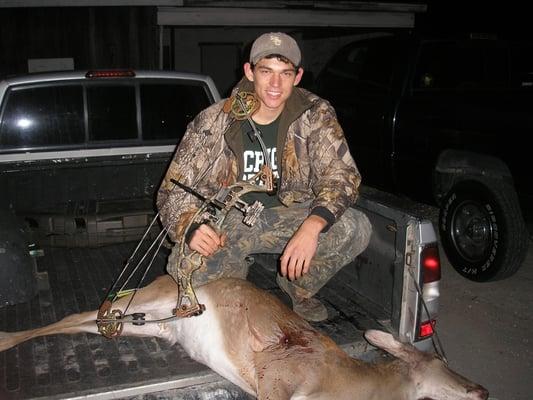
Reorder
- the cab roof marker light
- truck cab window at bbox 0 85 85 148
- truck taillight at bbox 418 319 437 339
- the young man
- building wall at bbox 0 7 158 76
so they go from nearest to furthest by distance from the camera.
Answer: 1. truck taillight at bbox 418 319 437 339
2. the young man
3. truck cab window at bbox 0 85 85 148
4. the cab roof marker light
5. building wall at bbox 0 7 158 76

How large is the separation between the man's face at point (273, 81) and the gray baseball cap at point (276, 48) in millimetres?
36

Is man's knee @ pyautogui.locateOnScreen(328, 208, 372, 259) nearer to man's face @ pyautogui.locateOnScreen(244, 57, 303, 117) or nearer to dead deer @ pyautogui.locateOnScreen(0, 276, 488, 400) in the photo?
dead deer @ pyautogui.locateOnScreen(0, 276, 488, 400)

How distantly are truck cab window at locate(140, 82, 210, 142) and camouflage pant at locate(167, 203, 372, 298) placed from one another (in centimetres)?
156

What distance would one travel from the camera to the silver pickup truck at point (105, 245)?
256cm

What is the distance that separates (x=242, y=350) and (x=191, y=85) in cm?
260

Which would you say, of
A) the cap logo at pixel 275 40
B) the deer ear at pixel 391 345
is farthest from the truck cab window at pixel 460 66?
the deer ear at pixel 391 345

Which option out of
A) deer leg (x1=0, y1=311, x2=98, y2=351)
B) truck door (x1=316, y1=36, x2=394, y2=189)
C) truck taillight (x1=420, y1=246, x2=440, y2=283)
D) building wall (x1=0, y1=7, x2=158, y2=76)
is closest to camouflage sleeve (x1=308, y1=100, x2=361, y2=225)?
truck taillight (x1=420, y1=246, x2=440, y2=283)

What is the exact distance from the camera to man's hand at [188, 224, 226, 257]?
275 cm

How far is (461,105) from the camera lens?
201 inches

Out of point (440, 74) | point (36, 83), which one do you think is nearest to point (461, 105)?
point (440, 74)

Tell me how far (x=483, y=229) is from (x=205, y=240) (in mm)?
3149

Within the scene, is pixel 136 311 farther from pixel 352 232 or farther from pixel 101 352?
pixel 352 232

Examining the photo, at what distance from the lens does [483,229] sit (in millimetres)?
→ 4957

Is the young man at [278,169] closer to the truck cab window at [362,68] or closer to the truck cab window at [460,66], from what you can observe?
the truck cab window at [460,66]
